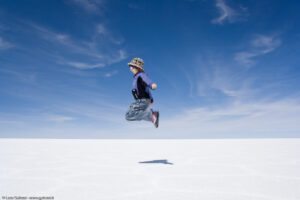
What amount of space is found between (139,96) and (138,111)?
0.63 feet

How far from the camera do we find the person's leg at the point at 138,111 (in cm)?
287

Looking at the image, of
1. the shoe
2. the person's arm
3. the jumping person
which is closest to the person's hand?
the person's arm

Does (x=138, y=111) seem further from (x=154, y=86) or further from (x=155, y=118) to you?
(x=154, y=86)

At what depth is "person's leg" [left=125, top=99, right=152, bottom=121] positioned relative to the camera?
2.87m

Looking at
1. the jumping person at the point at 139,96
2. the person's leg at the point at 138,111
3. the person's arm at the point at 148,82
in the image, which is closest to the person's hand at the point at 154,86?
the person's arm at the point at 148,82

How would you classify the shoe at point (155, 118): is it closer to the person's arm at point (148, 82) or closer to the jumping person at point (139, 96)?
the jumping person at point (139, 96)

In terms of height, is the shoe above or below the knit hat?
below

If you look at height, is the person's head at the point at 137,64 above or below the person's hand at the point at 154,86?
above

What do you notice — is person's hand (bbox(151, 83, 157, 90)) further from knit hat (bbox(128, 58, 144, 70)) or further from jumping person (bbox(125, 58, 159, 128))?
knit hat (bbox(128, 58, 144, 70))

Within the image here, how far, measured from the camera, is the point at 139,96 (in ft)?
9.50

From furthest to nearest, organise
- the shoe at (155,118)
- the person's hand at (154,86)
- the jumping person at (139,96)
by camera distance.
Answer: the shoe at (155,118) < the jumping person at (139,96) < the person's hand at (154,86)

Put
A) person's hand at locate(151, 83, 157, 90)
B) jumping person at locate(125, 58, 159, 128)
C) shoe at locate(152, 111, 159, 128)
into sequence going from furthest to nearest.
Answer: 1. shoe at locate(152, 111, 159, 128)
2. jumping person at locate(125, 58, 159, 128)
3. person's hand at locate(151, 83, 157, 90)
